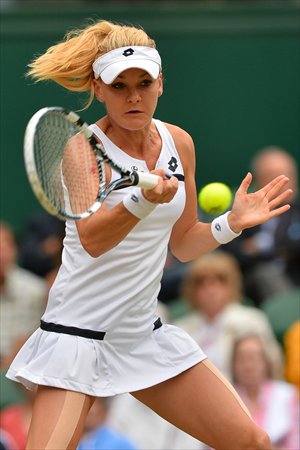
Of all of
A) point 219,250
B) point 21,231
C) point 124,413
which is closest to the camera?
point 124,413

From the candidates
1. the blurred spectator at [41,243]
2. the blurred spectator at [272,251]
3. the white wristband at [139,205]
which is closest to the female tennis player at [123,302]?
the white wristband at [139,205]

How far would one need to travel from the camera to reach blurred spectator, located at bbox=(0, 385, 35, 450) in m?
6.26

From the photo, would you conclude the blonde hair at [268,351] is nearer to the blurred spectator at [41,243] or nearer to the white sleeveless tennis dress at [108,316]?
the blurred spectator at [41,243]

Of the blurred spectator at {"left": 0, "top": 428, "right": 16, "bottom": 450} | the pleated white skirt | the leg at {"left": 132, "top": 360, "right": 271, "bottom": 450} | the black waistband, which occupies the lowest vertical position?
the blurred spectator at {"left": 0, "top": 428, "right": 16, "bottom": 450}

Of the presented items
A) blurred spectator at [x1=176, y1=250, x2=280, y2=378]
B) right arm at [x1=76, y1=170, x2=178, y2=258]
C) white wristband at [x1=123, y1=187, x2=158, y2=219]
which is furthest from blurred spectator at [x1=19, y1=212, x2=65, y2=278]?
white wristband at [x1=123, y1=187, x2=158, y2=219]

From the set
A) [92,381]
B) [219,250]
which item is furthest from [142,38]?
[219,250]

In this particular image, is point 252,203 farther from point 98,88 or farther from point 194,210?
point 98,88

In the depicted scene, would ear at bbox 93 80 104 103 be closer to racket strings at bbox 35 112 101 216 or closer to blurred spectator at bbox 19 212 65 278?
racket strings at bbox 35 112 101 216

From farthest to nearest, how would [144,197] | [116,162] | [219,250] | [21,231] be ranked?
[21,231]
[219,250]
[116,162]
[144,197]

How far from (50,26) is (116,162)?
15.7 feet

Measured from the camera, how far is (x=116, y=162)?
4.37 m

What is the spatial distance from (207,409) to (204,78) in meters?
5.03

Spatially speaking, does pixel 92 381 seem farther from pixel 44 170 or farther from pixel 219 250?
pixel 219 250

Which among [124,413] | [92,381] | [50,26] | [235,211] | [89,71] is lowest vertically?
[124,413]
